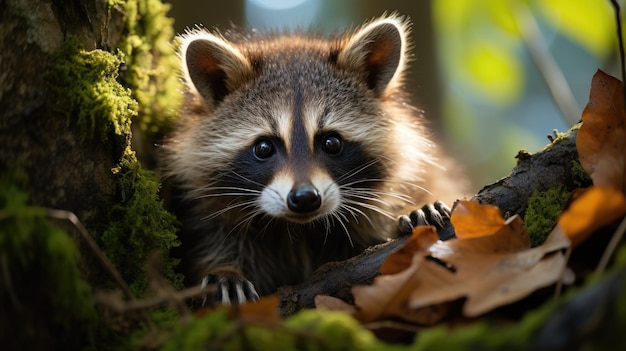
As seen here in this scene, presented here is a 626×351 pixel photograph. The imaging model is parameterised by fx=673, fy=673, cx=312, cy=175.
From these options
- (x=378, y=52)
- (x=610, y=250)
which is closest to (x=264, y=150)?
(x=378, y=52)

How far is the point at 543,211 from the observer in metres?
2.84

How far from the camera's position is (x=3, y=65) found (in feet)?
8.12

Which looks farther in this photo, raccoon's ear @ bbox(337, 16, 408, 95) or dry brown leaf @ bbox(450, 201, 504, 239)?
raccoon's ear @ bbox(337, 16, 408, 95)

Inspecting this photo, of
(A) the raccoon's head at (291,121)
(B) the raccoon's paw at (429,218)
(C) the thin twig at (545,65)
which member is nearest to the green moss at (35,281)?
(A) the raccoon's head at (291,121)

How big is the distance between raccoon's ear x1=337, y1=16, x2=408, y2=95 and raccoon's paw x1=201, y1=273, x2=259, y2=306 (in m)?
1.48

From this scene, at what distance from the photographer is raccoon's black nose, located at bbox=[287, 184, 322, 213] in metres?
3.38

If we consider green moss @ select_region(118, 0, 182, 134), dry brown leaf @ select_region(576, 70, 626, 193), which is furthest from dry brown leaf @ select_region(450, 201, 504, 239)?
green moss @ select_region(118, 0, 182, 134)

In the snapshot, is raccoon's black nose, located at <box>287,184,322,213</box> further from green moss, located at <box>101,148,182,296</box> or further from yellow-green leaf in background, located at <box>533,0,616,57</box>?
yellow-green leaf in background, located at <box>533,0,616,57</box>

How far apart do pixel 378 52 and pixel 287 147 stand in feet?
3.02

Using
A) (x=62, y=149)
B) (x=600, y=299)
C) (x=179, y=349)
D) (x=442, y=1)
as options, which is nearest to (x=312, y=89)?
(x=442, y=1)

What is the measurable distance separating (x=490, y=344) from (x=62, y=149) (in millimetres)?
1788

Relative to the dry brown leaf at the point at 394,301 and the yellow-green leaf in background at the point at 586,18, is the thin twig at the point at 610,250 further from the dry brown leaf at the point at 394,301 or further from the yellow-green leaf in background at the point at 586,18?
the yellow-green leaf in background at the point at 586,18

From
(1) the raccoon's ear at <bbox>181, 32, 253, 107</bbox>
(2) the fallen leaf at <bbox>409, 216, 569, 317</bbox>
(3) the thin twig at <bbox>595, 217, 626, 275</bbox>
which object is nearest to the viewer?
(3) the thin twig at <bbox>595, 217, 626, 275</bbox>

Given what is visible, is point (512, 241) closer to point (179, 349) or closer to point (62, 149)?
point (179, 349)
